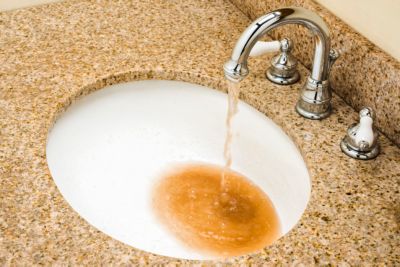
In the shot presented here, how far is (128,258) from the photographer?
0.83 meters

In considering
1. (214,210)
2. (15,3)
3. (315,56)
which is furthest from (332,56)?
(15,3)

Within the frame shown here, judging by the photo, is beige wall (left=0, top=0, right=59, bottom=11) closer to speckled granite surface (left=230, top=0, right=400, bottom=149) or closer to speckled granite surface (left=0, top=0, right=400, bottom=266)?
speckled granite surface (left=0, top=0, right=400, bottom=266)

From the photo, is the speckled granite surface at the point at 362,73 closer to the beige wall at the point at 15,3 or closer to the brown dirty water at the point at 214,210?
the brown dirty water at the point at 214,210

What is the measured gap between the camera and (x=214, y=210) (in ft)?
3.68

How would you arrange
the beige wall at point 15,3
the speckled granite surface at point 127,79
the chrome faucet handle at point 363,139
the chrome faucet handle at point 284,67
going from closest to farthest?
the speckled granite surface at point 127,79 → the chrome faucet handle at point 363,139 → the chrome faucet handle at point 284,67 → the beige wall at point 15,3

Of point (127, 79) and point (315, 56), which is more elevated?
point (315, 56)

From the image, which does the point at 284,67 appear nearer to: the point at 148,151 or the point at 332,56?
the point at 332,56

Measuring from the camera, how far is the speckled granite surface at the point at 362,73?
1.02 meters

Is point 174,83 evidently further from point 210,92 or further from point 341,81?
point 341,81

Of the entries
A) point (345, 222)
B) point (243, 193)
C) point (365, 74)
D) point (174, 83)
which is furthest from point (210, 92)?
point (345, 222)

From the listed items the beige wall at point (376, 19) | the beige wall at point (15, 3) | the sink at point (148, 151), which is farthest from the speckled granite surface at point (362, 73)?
the beige wall at point (15, 3)

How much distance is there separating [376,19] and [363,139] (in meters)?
0.23

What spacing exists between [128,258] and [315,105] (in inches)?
18.5

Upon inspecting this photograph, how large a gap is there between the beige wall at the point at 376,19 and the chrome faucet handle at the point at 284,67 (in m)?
0.12
